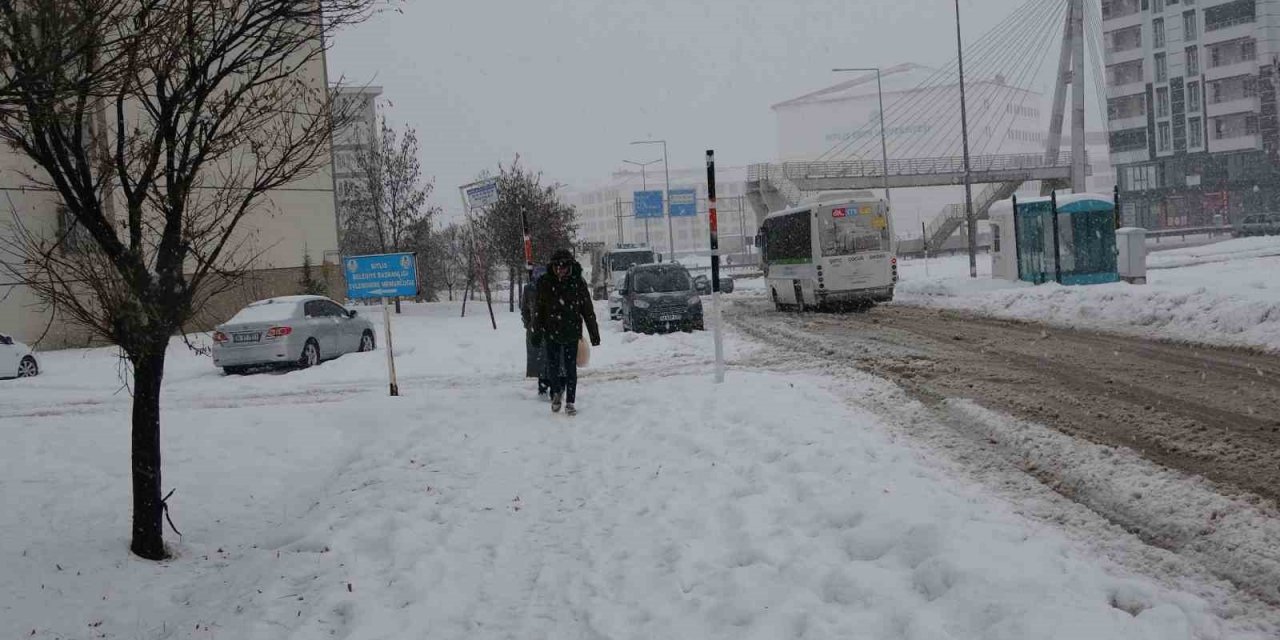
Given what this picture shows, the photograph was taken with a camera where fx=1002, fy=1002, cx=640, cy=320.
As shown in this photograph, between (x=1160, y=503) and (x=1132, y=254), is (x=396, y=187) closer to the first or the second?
(x=1132, y=254)

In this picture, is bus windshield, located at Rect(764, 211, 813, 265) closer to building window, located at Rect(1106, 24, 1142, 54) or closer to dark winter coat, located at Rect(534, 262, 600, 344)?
dark winter coat, located at Rect(534, 262, 600, 344)

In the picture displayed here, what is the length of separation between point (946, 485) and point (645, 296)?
15.7 m

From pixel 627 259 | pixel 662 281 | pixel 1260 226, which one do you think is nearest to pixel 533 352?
pixel 662 281

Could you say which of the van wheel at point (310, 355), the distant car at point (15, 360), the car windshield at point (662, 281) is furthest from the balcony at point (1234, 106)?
the distant car at point (15, 360)

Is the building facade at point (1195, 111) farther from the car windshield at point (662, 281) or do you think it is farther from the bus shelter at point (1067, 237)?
the car windshield at point (662, 281)

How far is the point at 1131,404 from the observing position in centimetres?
948

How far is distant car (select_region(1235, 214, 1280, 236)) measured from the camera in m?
53.2

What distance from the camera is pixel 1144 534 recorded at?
5.48 m

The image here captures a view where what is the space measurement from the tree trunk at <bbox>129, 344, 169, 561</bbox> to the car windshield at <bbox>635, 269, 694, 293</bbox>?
52.2 ft

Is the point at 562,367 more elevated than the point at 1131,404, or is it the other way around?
the point at 562,367

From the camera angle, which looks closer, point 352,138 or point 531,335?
point 531,335

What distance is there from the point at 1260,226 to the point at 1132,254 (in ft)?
112

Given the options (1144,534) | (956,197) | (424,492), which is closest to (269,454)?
(424,492)

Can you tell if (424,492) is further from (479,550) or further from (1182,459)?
(1182,459)
